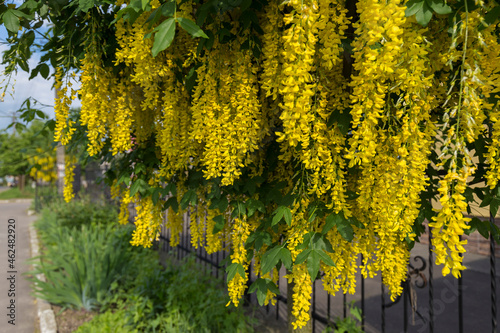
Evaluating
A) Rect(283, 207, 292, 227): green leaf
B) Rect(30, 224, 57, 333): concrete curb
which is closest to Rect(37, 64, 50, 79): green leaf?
Rect(283, 207, 292, 227): green leaf

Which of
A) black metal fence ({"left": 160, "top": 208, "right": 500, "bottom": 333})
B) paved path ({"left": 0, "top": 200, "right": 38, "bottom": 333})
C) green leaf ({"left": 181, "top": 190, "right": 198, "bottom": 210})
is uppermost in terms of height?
green leaf ({"left": 181, "top": 190, "right": 198, "bottom": 210})

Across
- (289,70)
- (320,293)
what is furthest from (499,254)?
(289,70)

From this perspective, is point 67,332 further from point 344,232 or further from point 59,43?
point 344,232

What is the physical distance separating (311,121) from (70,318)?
14.2ft

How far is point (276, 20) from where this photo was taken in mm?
1521

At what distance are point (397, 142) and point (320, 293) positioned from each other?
18.9ft

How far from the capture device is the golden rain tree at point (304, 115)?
1.10 m

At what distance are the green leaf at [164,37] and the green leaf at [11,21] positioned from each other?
3.46ft

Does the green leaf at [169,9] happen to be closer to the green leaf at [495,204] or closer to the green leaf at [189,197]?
the green leaf at [189,197]

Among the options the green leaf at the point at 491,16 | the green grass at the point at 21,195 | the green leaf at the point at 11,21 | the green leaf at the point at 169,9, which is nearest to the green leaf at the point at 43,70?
the green leaf at the point at 11,21

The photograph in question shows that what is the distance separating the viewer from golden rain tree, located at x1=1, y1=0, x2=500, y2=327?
110 cm

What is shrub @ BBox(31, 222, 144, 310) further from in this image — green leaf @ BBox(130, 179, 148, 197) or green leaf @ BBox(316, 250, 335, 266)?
green leaf @ BBox(316, 250, 335, 266)

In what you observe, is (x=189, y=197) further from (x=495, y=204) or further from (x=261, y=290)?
(x=495, y=204)

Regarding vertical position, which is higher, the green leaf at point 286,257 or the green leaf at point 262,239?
the green leaf at point 262,239
